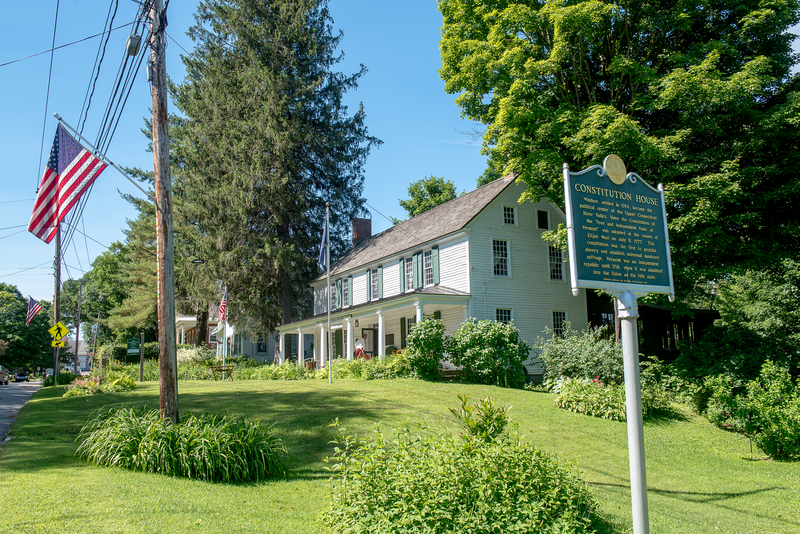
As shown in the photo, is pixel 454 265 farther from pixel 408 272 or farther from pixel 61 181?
pixel 61 181

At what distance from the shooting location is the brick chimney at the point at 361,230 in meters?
38.1

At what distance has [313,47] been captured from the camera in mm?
34250

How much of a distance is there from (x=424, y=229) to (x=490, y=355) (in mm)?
9953

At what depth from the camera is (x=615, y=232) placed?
5719 mm

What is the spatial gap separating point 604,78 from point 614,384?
12075mm

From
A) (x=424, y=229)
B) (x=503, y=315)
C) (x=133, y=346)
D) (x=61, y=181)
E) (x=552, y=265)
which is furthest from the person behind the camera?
(x=424, y=229)

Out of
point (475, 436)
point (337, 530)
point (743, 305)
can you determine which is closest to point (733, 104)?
point (743, 305)

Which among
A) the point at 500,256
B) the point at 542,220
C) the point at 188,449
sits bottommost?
the point at 188,449

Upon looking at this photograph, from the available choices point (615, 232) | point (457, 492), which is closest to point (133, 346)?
point (457, 492)

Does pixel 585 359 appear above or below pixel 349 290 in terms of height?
below

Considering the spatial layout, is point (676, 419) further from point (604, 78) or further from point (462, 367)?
point (604, 78)

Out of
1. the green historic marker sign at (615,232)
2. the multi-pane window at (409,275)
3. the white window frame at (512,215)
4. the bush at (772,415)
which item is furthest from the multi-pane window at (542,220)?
the green historic marker sign at (615,232)

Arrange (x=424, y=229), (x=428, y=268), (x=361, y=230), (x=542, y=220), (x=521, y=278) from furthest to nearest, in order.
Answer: (x=361, y=230), (x=424, y=229), (x=542, y=220), (x=428, y=268), (x=521, y=278)

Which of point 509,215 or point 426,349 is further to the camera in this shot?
point 509,215
